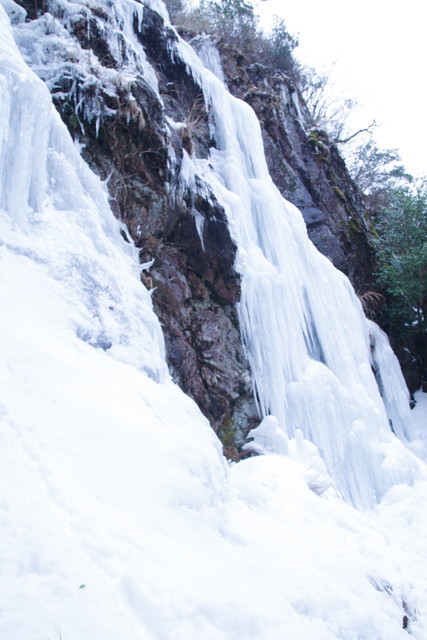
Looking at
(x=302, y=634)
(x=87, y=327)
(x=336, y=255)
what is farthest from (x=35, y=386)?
(x=336, y=255)

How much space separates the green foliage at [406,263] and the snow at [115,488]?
599 cm

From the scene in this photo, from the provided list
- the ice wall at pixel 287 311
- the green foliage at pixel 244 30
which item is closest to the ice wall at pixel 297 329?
the ice wall at pixel 287 311

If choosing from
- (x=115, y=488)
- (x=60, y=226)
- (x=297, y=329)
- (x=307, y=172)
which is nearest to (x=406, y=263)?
(x=307, y=172)

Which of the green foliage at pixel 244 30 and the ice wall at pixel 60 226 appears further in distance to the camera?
the green foliage at pixel 244 30

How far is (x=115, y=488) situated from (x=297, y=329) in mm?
4062

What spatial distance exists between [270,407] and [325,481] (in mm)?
1224

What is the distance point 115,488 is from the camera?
5.57ft

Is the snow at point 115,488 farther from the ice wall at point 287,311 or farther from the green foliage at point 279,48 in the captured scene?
the green foliage at point 279,48

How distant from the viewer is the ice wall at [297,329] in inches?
195

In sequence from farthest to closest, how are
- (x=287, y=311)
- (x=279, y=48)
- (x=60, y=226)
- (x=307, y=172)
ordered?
1. (x=279, y=48)
2. (x=307, y=172)
3. (x=287, y=311)
4. (x=60, y=226)

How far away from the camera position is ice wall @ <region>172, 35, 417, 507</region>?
496cm

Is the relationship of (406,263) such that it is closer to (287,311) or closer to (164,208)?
(287,311)

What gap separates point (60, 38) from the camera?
12.7ft

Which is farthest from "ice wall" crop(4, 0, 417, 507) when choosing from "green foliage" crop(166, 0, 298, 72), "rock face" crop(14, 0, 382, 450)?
"green foliage" crop(166, 0, 298, 72)
